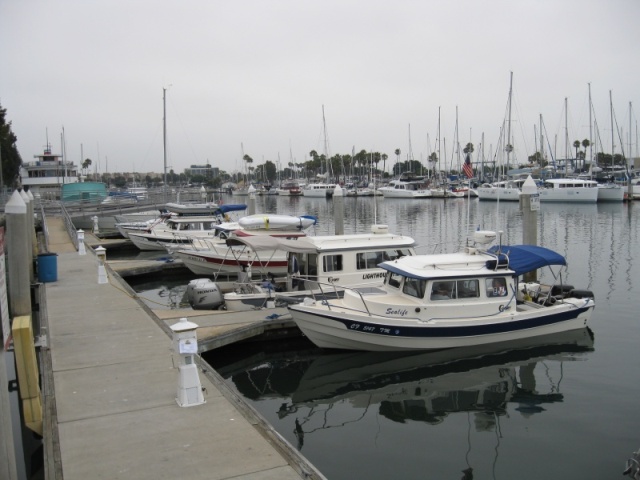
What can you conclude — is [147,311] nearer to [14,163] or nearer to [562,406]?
[562,406]

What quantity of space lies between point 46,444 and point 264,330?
28.1 feet

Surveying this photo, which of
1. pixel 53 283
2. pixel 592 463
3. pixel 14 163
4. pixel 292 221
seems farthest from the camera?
pixel 14 163

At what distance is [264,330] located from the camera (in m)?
15.9

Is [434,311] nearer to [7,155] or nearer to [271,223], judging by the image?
[271,223]

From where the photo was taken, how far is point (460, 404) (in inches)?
502

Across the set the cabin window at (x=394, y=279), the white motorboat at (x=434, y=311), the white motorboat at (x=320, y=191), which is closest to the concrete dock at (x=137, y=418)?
the white motorboat at (x=434, y=311)

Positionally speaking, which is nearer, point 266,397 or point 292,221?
point 266,397

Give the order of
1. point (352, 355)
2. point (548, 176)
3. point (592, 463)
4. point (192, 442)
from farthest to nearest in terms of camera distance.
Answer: point (548, 176) < point (352, 355) < point (592, 463) < point (192, 442)

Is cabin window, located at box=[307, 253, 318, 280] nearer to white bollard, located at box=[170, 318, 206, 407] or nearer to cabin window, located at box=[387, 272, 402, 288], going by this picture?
cabin window, located at box=[387, 272, 402, 288]

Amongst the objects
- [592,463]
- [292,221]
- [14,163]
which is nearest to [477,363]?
[592,463]

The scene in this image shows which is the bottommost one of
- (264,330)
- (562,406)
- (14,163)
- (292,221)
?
(562,406)

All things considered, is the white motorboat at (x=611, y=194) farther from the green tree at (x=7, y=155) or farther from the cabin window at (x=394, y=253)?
the green tree at (x=7, y=155)

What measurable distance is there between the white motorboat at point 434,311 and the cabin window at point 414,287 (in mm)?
25

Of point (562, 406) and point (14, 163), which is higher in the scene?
point (14, 163)
